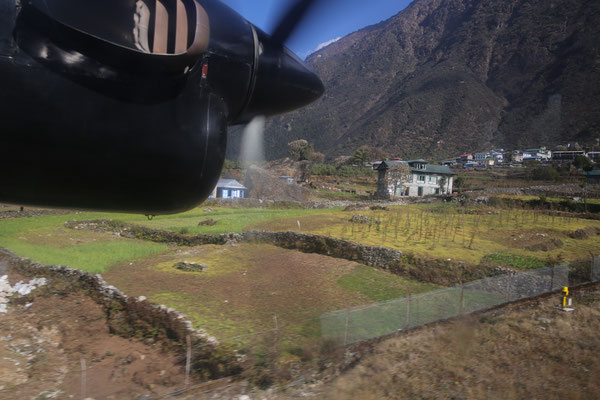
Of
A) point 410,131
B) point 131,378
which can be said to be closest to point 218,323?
point 131,378

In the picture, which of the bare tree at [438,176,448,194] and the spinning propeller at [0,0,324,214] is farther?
the bare tree at [438,176,448,194]

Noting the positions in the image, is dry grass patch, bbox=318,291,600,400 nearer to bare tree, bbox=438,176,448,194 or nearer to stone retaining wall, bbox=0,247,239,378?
stone retaining wall, bbox=0,247,239,378

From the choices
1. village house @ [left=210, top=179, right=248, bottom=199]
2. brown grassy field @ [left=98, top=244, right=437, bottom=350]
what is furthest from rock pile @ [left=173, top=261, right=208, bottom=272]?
village house @ [left=210, top=179, right=248, bottom=199]

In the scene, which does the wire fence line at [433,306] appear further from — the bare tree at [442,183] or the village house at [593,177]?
the bare tree at [442,183]

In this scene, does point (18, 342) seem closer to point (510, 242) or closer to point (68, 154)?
point (68, 154)

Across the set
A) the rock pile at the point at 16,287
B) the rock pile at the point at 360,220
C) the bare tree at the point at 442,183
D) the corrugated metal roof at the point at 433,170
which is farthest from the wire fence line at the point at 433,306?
the corrugated metal roof at the point at 433,170

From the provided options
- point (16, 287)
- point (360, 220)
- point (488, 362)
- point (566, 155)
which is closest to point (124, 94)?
point (488, 362)

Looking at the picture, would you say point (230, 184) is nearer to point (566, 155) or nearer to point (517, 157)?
point (566, 155)
